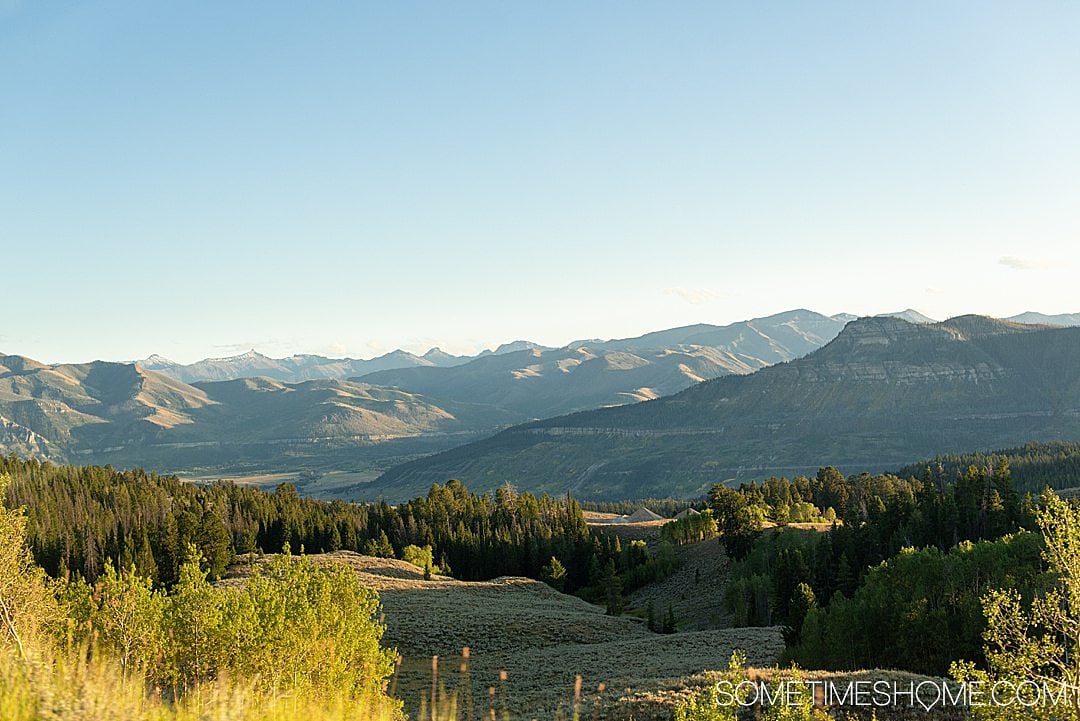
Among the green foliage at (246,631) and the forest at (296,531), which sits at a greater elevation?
the green foliage at (246,631)

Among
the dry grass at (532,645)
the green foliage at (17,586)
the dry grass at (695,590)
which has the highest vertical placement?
the green foliage at (17,586)

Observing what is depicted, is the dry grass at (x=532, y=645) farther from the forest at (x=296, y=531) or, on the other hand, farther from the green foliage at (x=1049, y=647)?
the forest at (x=296, y=531)

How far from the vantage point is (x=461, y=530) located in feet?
454

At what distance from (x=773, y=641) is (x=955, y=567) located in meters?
20.4

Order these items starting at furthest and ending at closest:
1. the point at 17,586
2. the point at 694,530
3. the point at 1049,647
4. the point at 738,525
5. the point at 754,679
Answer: the point at 694,530 < the point at 738,525 < the point at 17,586 < the point at 754,679 < the point at 1049,647

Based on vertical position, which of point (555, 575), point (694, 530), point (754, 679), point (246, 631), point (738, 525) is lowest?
point (555, 575)

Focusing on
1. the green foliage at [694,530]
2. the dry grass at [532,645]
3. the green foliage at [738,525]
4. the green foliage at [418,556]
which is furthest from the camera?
the green foliage at [694,530]

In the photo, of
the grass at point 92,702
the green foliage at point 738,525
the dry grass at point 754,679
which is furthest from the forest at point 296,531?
the grass at point 92,702

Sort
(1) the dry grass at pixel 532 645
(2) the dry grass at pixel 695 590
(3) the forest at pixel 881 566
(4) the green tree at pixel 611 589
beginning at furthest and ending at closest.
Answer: (2) the dry grass at pixel 695 590 → (4) the green tree at pixel 611 589 → (3) the forest at pixel 881 566 → (1) the dry grass at pixel 532 645

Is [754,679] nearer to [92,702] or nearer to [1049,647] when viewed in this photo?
[1049,647]

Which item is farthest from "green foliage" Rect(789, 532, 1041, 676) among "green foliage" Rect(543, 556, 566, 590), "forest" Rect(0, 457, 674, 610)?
"green foliage" Rect(543, 556, 566, 590)

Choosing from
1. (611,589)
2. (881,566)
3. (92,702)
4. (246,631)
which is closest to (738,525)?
(611,589)

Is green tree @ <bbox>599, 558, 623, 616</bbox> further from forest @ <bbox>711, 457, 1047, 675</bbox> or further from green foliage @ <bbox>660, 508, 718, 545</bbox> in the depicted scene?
green foliage @ <bbox>660, 508, 718, 545</bbox>

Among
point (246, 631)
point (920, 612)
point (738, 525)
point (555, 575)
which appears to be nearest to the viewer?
point (246, 631)
